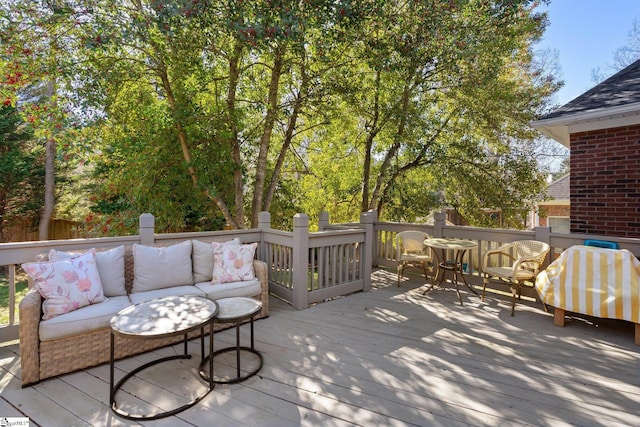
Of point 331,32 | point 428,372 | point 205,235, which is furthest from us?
point 331,32

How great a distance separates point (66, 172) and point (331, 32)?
36.1 ft

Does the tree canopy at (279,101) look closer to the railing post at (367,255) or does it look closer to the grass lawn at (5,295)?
the grass lawn at (5,295)

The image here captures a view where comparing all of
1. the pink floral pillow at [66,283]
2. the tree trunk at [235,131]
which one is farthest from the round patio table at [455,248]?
the pink floral pillow at [66,283]

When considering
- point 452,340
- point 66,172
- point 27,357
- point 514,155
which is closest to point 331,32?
point 452,340

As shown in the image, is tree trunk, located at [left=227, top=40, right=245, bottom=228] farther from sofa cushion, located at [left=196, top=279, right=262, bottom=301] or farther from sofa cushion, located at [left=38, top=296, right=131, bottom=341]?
sofa cushion, located at [left=38, top=296, right=131, bottom=341]

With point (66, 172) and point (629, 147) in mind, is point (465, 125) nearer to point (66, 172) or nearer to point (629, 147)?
point (629, 147)

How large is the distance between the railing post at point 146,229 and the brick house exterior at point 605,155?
535 cm

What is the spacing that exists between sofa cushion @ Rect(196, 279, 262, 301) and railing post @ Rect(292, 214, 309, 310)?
0.61 m

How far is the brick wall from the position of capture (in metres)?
4.43

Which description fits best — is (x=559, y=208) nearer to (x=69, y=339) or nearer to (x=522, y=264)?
(x=522, y=264)

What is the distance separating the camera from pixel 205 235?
436cm

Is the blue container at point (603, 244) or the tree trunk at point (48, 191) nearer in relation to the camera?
the blue container at point (603, 244)

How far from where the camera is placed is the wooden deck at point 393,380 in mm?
2189

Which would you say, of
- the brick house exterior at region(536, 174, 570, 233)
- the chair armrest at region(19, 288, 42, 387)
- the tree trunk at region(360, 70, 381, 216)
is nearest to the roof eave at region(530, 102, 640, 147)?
the tree trunk at region(360, 70, 381, 216)
